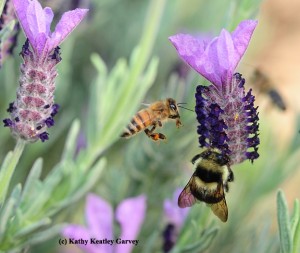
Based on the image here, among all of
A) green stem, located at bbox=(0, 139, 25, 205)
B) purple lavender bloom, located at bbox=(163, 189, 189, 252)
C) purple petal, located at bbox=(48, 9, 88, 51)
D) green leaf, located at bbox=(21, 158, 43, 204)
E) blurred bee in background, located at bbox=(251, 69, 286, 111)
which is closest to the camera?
purple petal, located at bbox=(48, 9, 88, 51)

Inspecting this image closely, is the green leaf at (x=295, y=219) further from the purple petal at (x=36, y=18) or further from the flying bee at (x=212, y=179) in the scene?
the purple petal at (x=36, y=18)

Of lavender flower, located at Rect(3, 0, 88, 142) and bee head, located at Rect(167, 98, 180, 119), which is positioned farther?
bee head, located at Rect(167, 98, 180, 119)

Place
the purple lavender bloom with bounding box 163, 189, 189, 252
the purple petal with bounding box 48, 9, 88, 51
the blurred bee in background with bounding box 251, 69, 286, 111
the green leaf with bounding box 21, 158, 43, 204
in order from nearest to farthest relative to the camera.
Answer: the purple petal with bounding box 48, 9, 88, 51 < the green leaf with bounding box 21, 158, 43, 204 < the purple lavender bloom with bounding box 163, 189, 189, 252 < the blurred bee in background with bounding box 251, 69, 286, 111

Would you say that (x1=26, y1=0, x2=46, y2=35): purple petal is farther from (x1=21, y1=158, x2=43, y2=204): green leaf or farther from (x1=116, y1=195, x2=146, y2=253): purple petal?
(x1=116, y1=195, x2=146, y2=253): purple petal

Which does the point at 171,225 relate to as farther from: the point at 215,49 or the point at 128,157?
the point at 215,49

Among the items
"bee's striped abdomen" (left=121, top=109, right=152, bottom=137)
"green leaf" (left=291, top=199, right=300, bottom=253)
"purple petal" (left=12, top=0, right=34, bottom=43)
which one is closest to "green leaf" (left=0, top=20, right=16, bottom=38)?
"purple petal" (left=12, top=0, right=34, bottom=43)

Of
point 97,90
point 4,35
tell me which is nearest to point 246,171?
point 97,90
